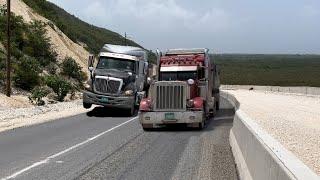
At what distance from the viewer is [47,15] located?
7381cm

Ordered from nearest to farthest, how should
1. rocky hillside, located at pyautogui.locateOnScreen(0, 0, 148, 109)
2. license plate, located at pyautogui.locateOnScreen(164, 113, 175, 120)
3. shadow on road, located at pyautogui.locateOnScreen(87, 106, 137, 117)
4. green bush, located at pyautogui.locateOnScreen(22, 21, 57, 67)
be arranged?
license plate, located at pyautogui.locateOnScreen(164, 113, 175, 120), shadow on road, located at pyautogui.locateOnScreen(87, 106, 137, 117), rocky hillside, located at pyautogui.locateOnScreen(0, 0, 148, 109), green bush, located at pyautogui.locateOnScreen(22, 21, 57, 67)

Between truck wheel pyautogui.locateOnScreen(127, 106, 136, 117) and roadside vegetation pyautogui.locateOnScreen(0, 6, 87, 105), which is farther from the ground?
roadside vegetation pyautogui.locateOnScreen(0, 6, 87, 105)

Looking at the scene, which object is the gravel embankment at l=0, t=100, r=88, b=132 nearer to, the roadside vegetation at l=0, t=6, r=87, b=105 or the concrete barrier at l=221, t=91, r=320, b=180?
the roadside vegetation at l=0, t=6, r=87, b=105

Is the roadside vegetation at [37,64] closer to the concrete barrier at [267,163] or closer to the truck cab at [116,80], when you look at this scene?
the truck cab at [116,80]

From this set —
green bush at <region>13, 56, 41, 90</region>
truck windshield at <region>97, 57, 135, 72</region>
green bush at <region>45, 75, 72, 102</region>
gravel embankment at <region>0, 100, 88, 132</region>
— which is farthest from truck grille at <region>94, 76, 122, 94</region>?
green bush at <region>13, 56, 41, 90</region>

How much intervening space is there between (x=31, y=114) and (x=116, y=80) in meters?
4.63

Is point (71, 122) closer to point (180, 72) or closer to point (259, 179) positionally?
point (180, 72)

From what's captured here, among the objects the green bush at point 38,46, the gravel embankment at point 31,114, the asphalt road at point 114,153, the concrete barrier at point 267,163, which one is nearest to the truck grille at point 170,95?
the asphalt road at point 114,153

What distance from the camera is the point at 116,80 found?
30.1m

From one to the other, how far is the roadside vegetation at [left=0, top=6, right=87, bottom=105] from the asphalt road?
2144 cm

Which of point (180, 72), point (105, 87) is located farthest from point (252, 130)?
point (105, 87)

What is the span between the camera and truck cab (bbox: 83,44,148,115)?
30.1 meters

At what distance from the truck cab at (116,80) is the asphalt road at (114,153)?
6.41 meters

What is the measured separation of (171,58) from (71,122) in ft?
17.1
